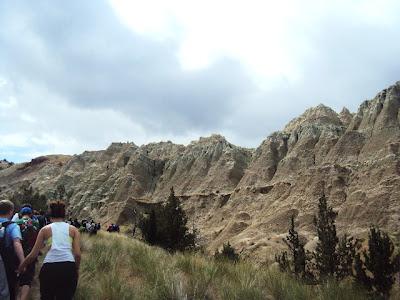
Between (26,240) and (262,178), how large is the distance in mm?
60230

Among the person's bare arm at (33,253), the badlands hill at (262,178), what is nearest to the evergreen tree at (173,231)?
the badlands hill at (262,178)

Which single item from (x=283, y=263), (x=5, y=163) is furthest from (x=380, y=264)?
(x=5, y=163)

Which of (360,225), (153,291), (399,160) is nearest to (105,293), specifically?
(153,291)

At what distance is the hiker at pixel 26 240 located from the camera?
7398 mm

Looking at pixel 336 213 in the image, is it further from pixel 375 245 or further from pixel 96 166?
pixel 96 166

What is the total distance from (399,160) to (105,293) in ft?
163

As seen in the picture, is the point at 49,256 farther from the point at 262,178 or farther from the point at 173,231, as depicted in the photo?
the point at 262,178

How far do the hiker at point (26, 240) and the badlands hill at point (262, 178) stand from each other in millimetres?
37547

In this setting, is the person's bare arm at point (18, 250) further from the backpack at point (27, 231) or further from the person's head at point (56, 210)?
the backpack at point (27, 231)

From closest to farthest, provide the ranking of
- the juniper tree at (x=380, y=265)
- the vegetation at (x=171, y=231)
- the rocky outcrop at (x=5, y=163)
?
1. the juniper tree at (x=380, y=265)
2. the vegetation at (x=171, y=231)
3. the rocky outcrop at (x=5, y=163)

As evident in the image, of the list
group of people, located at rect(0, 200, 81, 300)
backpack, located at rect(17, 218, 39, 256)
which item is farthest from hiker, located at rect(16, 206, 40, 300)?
group of people, located at rect(0, 200, 81, 300)

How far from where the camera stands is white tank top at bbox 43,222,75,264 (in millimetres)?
6242

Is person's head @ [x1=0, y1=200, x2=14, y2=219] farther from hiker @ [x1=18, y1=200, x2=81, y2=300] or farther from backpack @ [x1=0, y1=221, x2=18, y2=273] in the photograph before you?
hiker @ [x1=18, y1=200, x2=81, y2=300]

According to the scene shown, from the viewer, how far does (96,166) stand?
9606 cm
